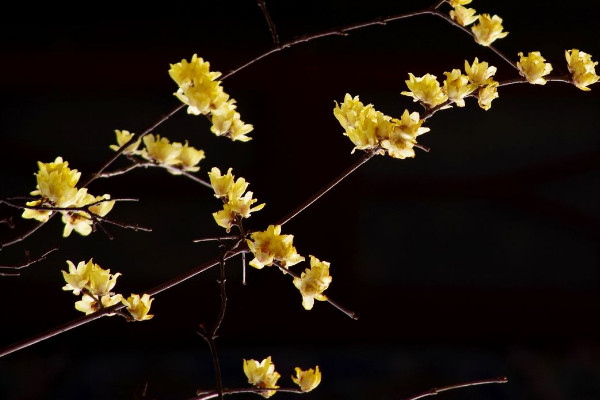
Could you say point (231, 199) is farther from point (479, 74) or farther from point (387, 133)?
point (479, 74)

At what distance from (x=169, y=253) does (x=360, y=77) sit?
102cm

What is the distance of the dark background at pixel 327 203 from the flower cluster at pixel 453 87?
1636mm

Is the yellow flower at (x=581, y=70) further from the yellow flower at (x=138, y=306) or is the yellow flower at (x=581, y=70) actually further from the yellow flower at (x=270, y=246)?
the yellow flower at (x=138, y=306)

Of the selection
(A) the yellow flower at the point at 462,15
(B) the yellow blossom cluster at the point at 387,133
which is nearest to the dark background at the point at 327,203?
(A) the yellow flower at the point at 462,15

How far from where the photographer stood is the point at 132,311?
76 centimetres

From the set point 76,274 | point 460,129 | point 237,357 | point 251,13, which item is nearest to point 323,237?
point 237,357

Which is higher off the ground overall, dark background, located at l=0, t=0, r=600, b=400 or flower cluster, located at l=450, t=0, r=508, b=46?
dark background, located at l=0, t=0, r=600, b=400

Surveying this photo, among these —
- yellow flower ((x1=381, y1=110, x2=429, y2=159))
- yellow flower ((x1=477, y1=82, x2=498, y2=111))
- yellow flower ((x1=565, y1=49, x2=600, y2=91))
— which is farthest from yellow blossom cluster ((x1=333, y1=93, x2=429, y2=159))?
yellow flower ((x1=565, y1=49, x2=600, y2=91))

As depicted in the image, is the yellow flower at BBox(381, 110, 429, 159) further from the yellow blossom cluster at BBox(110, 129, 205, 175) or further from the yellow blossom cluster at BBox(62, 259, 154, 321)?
the yellow blossom cluster at BBox(62, 259, 154, 321)

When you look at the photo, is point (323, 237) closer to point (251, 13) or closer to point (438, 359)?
point (438, 359)

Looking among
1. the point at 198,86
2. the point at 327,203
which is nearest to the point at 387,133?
the point at 198,86

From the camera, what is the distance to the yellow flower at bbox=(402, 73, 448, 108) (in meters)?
0.86

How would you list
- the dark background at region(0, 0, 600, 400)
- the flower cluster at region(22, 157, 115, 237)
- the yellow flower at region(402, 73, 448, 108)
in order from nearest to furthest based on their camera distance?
the flower cluster at region(22, 157, 115, 237), the yellow flower at region(402, 73, 448, 108), the dark background at region(0, 0, 600, 400)

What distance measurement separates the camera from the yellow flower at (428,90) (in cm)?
86
